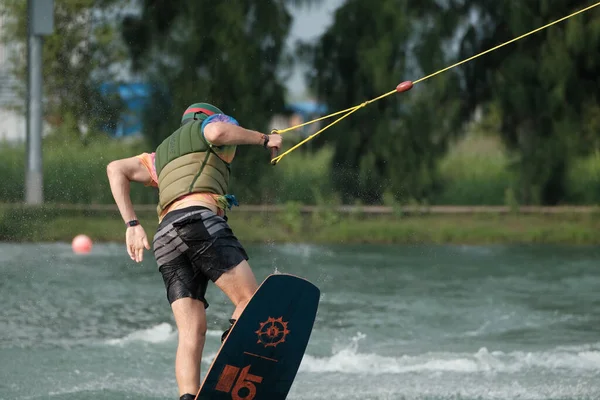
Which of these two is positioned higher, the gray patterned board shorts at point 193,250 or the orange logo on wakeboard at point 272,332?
the gray patterned board shorts at point 193,250

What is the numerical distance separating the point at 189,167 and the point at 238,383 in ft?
2.71

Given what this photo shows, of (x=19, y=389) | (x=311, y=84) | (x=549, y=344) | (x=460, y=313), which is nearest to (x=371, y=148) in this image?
(x=311, y=84)

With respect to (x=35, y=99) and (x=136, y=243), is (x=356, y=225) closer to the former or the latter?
(x=35, y=99)

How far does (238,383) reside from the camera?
4465mm

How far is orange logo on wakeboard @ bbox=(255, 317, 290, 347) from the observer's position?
4465mm

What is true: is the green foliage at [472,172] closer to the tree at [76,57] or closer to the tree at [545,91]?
the tree at [545,91]

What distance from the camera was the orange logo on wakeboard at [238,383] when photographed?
14.5 feet

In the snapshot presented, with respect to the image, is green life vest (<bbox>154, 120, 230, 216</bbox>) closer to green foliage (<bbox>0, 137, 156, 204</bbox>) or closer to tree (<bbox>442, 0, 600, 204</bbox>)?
green foliage (<bbox>0, 137, 156, 204</bbox>)

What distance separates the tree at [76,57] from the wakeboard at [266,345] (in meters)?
8.68

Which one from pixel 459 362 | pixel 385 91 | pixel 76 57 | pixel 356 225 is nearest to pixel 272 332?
pixel 459 362

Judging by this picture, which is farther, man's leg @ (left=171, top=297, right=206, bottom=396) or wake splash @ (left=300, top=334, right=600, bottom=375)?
Result: wake splash @ (left=300, top=334, right=600, bottom=375)

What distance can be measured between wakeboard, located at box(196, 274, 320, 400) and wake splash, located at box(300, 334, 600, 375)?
5.37 feet

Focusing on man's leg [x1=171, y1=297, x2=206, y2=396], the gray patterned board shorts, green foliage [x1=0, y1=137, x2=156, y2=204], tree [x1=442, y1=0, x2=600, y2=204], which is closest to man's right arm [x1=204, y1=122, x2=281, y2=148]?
the gray patterned board shorts

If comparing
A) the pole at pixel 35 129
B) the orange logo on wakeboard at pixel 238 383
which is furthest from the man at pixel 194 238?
the pole at pixel 35 129
